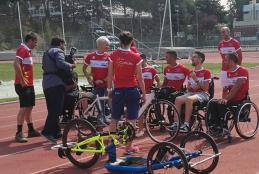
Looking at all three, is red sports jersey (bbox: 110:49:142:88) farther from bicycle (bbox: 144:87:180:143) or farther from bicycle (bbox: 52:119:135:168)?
bicycle (bbox: 144:87:180:143)

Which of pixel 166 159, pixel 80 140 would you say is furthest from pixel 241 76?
pixel 80 140

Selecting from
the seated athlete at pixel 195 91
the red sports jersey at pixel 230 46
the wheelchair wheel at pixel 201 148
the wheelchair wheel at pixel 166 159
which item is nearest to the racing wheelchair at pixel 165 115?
the seated athlete at pixel 195 91

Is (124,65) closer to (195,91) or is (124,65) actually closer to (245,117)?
(195,91)

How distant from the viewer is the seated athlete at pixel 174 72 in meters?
7.90

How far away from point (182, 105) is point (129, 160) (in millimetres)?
2425

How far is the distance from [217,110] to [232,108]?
0.86 feet

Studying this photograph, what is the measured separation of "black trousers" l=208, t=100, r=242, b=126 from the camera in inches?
273

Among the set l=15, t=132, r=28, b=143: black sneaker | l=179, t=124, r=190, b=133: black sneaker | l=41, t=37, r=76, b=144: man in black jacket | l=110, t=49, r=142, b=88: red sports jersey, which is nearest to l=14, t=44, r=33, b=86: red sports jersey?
l=41, t=37, r=76, b=144: man in black jacket

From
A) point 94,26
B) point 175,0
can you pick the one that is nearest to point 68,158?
point 94,26

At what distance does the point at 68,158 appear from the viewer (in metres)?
5.80

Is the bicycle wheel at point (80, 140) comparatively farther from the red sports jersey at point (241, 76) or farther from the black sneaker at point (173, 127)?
the red sports jersey at point (241, 76)

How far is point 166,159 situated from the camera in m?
4.70

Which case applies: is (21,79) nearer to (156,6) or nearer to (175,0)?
(156,6)

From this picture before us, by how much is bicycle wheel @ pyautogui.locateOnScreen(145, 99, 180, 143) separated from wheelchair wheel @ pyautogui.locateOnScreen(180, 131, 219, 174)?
5.73ft
